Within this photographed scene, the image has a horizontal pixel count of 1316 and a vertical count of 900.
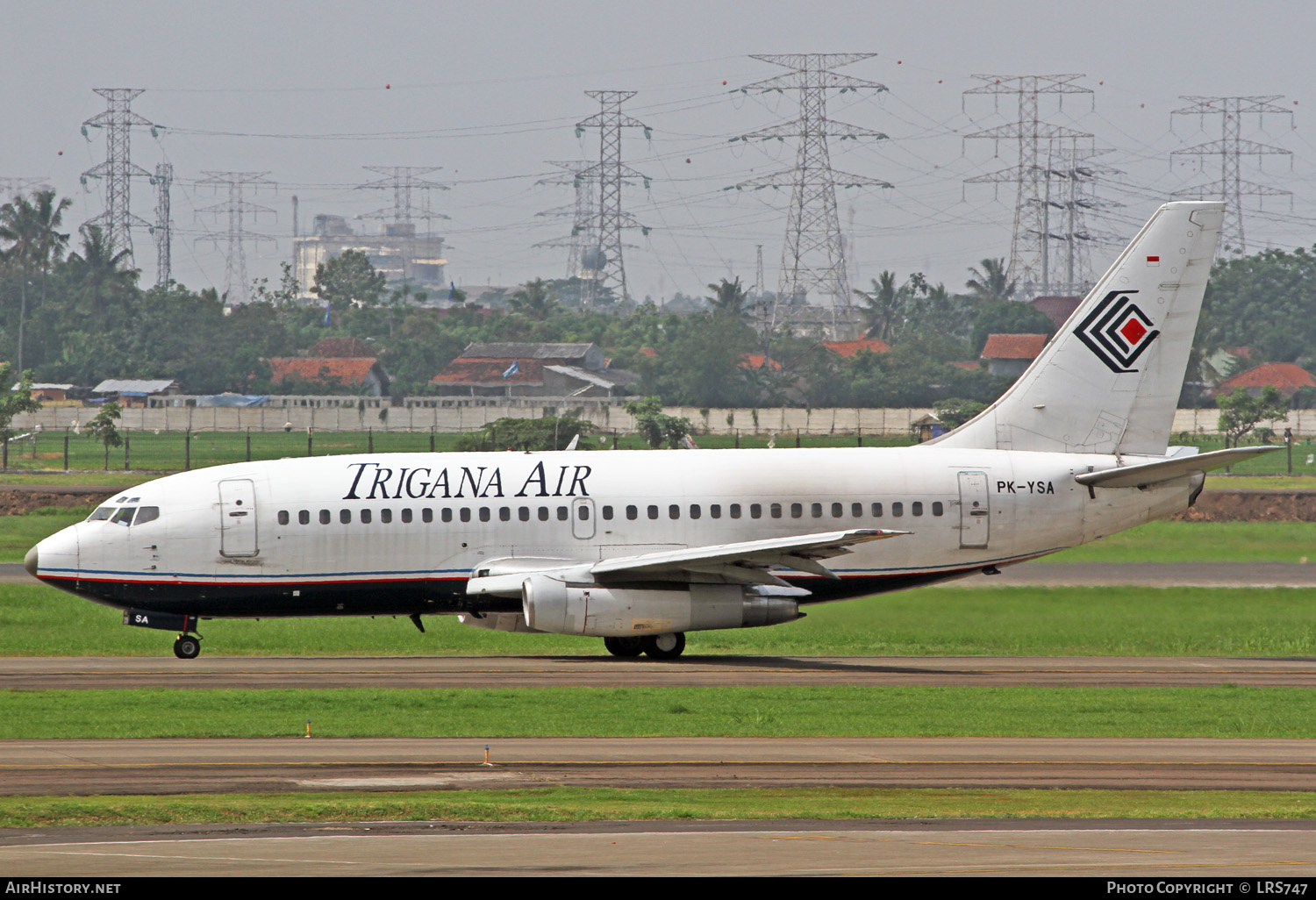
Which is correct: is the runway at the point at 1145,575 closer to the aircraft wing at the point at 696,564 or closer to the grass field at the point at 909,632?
the grass field at the point at 909,632

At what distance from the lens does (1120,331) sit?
37656 mm

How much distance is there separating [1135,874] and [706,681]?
54.3 feet

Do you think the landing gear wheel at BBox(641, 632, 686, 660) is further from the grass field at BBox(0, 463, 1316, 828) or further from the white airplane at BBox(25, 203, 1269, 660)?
the grass field at BBox(0, 463, 1316, 828)

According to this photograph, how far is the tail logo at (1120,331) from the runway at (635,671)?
22.7ft

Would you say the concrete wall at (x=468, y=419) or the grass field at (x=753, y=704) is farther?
the concrete wall at (x=468, y=419)

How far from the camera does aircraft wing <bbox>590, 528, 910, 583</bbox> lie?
32.3m

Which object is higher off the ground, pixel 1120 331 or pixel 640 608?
pixel 1120 331

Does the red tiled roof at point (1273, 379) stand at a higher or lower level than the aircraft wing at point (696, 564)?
higher

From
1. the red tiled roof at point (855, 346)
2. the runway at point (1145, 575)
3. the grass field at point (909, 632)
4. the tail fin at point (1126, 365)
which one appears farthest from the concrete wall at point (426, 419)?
the tail fin at point (1126, 365)

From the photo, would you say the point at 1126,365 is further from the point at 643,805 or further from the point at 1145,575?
the point at 643,805

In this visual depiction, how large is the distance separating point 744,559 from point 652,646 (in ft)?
11.1

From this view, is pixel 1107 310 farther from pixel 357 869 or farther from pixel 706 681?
pixel 357 869

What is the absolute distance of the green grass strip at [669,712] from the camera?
2488 cm

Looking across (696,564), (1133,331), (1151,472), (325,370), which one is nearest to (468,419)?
(325,370)
